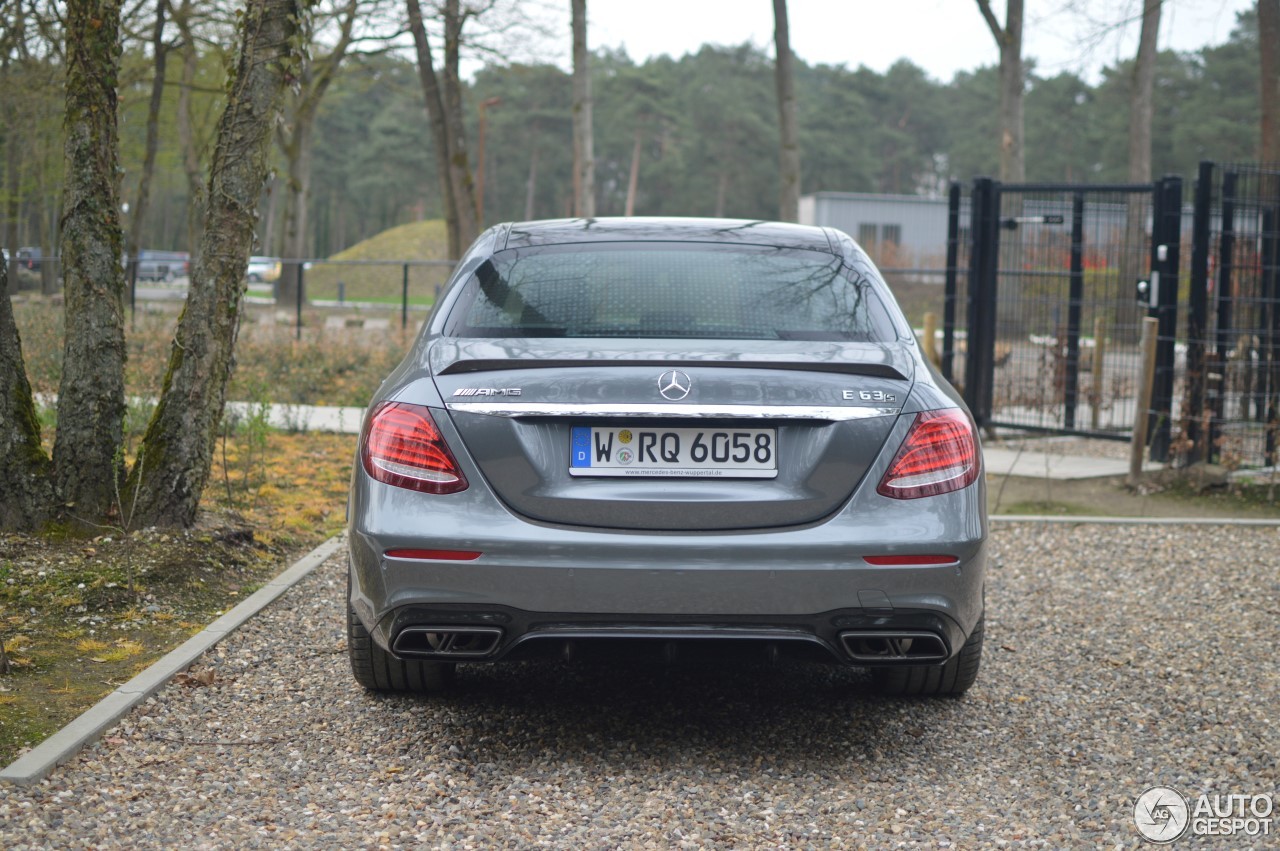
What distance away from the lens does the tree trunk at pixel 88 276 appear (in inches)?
243

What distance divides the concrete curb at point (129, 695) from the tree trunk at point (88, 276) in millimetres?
966

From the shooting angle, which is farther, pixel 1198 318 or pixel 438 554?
pixel 1198 318

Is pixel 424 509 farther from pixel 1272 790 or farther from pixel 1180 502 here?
pixel 1180 502

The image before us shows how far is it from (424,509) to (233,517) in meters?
3.51

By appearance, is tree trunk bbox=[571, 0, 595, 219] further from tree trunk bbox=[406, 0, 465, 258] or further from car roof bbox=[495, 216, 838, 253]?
car roof bbox=[495, 216, 838, 253]

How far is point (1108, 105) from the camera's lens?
230 feet

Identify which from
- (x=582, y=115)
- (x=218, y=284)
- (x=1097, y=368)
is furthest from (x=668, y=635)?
(x=582, y=115)

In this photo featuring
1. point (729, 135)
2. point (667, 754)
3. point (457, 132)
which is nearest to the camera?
point (667, 754)

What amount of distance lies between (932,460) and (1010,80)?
21.6 meters

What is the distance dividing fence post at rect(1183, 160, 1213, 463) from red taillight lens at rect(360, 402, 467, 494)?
286 inches

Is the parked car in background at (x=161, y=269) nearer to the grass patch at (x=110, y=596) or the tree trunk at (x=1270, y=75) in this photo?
the grass patch at (x=110, y=596)

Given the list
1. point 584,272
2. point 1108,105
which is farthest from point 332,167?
point 584,272

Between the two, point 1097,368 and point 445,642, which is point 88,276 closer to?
point 445,642

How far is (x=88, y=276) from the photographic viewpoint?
20.2 ft
